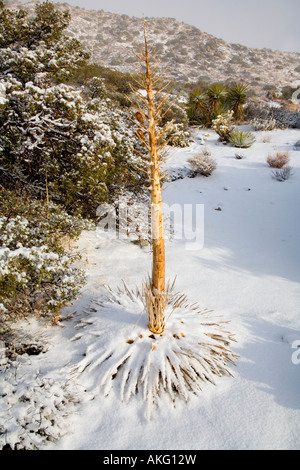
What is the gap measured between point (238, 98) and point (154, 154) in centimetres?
1472

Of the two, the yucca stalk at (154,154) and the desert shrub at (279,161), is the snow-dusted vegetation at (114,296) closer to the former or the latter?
the yucca stalk at (154,154)

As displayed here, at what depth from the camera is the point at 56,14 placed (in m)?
4.78

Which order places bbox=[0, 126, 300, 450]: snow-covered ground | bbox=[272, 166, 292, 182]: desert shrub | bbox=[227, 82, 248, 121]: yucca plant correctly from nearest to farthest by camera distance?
bbox=[0, 126, 300, 450]: snow-covered ground < bbox=[272, 166, 292, 182]: desert shrub < bbox=[227, 82, 248, 121]: yucca plant

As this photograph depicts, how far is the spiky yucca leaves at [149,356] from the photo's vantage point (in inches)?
97.1

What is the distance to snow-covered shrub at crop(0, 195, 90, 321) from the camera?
255 centimetres

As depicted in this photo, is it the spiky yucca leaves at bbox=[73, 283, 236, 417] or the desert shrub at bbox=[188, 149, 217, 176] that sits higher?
the desert shrub at bbox=[188, 149, 217, 176]

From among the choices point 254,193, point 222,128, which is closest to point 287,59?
point 222,128

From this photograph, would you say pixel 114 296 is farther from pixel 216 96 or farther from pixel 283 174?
pixel 216 96

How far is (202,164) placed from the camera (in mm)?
9320

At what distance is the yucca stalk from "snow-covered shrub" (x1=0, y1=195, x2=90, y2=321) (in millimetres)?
1053

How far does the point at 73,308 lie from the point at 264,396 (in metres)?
2.55

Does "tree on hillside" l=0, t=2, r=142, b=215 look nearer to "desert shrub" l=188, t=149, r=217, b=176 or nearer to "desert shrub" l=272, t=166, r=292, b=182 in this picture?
"desert shrub" l=188, t=149, r=217, b=176

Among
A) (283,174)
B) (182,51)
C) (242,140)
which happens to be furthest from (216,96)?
(182,51)

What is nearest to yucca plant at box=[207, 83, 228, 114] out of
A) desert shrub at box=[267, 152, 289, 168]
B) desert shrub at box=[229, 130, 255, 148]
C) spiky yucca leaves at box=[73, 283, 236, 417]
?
desert shrub at box=[229, 130, 255, 148]
